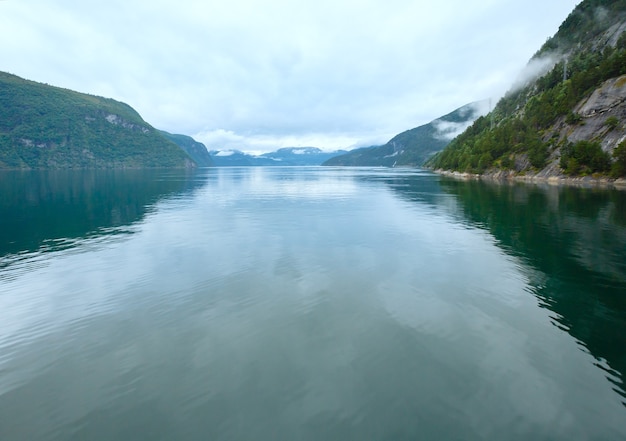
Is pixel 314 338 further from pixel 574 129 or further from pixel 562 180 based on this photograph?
pixel 574 129

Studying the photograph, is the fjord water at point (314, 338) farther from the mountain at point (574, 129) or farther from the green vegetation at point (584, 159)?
the mountain at point (574, 129)

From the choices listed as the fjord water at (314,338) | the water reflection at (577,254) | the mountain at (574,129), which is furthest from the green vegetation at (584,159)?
the fjord water at (314,338)

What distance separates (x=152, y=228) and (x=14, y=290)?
26.3 meters

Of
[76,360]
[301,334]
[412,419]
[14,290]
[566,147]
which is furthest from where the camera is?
[566,147]

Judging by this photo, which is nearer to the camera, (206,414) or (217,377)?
(206,414)

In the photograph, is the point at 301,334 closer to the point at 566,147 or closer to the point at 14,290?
the point at 14,290

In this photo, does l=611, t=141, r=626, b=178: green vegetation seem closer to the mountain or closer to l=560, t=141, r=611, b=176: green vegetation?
the mountain

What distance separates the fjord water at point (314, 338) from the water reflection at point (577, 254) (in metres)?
0.23

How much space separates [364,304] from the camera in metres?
25.1

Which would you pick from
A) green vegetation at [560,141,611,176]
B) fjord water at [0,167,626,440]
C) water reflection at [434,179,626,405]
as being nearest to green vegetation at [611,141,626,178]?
green vegetation at [560,141,611,176]

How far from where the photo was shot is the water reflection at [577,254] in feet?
67.3

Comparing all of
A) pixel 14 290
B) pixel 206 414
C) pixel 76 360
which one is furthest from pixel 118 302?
pixel 206 414

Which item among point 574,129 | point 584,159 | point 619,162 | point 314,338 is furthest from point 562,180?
point 314,338

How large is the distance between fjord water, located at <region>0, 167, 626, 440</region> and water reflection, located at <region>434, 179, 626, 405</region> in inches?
9.1
